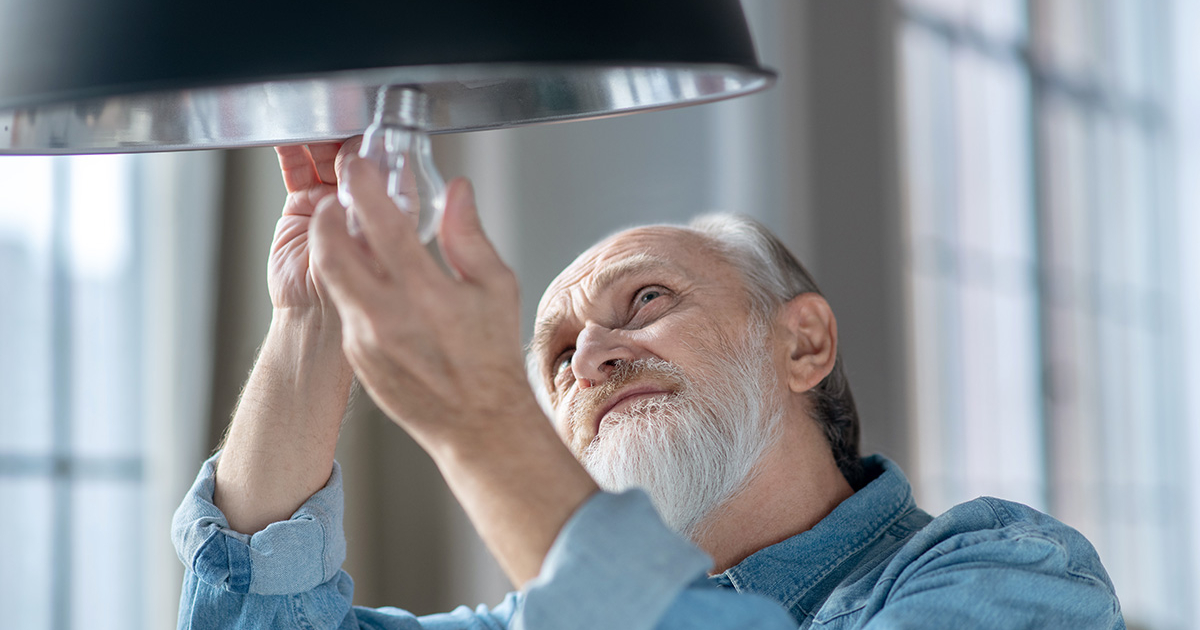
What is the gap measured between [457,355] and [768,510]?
28.1 inches

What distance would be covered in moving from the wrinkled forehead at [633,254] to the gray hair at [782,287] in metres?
0.04

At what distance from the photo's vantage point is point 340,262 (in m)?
0.63

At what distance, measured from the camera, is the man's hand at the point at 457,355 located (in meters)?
0.64

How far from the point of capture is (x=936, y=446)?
3195 millimetres

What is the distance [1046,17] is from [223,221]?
3.46m

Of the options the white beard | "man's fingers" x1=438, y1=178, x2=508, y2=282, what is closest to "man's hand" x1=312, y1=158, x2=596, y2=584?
"man's fingers" x1=438, y1=178, x2=508, y2=282

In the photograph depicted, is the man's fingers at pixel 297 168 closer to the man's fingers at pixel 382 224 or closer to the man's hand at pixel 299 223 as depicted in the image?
the man's hand at pixel 299 223

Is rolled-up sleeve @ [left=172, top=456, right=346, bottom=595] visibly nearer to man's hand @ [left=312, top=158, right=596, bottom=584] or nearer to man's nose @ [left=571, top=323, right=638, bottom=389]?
man's nose @ [left=571, top=323, right=638, bottom=389]

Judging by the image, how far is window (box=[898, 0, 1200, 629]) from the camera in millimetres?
3436

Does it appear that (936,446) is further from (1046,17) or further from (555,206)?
(1046,17)

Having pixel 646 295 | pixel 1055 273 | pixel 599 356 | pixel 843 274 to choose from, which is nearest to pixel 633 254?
pixel 646 295

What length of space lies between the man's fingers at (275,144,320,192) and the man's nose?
14.1 inches

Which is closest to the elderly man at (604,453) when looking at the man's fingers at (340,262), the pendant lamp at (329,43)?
the man's fingers at (340,262)

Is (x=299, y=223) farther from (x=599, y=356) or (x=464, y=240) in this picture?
(x=464, y=240)
